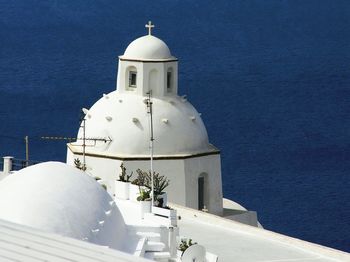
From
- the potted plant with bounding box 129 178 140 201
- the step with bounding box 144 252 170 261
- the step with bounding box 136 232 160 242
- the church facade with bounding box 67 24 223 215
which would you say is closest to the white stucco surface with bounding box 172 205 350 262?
the potted plant with bounding box 129 178 140 201

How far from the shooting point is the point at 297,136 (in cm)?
11006

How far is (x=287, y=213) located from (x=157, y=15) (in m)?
90.5

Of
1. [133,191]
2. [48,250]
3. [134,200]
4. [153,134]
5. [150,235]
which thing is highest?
[48,250]

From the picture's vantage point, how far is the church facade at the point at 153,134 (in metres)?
56.9

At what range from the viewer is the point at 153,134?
187ft

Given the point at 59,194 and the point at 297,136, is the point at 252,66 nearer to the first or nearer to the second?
the point at 297,136

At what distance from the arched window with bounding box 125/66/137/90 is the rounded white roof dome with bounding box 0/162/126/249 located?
2001 centimetres

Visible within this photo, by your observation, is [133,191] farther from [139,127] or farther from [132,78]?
[132,78]

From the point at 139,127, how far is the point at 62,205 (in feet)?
72.6

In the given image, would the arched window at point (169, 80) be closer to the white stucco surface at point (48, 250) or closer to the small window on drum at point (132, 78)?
the small window on drum at point (132, 78)

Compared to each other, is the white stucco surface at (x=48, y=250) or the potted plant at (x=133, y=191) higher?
the white stucco surface at (x=48, y=250)

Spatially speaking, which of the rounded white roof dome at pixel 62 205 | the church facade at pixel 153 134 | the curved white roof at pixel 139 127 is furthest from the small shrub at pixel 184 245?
the curved white roof at pixel 139 127

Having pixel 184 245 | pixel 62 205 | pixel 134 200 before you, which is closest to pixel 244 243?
pixel 134 200

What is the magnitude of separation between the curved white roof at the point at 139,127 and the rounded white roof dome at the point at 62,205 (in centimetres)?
1876
